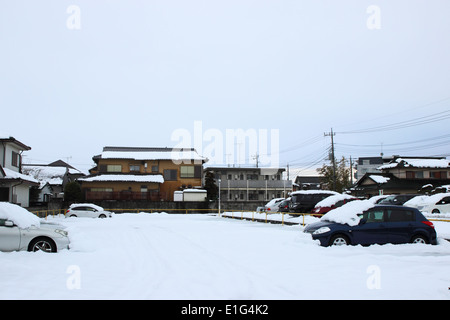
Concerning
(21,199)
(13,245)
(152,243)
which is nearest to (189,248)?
(152,243)

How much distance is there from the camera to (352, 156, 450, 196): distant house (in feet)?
170

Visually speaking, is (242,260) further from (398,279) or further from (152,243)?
(152,243)

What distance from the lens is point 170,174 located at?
54969 mm

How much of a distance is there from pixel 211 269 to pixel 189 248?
12.0ft

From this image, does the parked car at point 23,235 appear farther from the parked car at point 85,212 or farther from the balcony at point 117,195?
the balcony at point 117,195

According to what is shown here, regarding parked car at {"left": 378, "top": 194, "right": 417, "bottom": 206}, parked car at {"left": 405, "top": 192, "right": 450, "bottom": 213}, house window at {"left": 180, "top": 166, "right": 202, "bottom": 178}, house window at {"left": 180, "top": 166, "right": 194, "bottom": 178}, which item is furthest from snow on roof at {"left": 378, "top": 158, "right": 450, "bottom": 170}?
parked car at {"left": 405, "top": 192, "right": 450, "bottom": 213}

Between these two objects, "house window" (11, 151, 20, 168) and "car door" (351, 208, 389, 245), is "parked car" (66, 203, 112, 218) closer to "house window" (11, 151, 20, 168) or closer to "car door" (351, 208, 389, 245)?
"house window" (11, 151, 20, 168)

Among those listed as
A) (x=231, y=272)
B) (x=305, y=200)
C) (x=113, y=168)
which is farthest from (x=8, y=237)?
(x=113, y=168)

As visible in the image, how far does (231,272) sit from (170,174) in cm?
4735

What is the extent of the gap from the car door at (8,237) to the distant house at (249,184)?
161 ft

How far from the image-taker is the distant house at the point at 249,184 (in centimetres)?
6025
